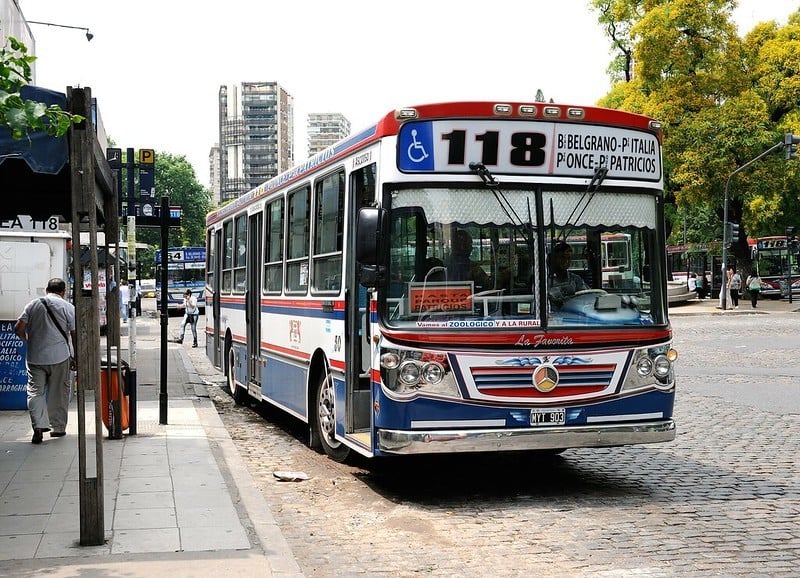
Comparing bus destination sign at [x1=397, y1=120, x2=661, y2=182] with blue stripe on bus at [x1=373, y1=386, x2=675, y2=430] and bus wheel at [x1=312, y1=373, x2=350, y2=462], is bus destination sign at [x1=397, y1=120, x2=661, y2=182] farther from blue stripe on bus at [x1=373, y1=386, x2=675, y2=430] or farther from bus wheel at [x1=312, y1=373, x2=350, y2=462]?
bus wheel at [x1=312, y1=373, x2=350, y2=462]

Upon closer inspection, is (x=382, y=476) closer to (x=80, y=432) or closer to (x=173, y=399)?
(x=80, y=432)

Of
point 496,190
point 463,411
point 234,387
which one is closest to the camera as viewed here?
point 463,411

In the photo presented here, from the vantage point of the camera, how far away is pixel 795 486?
8742mm

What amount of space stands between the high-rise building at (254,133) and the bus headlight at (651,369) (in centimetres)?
18343

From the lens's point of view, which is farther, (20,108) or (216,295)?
(216,295)

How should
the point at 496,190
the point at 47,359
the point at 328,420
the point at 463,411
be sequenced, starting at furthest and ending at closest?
the point at 47,359, the point at 328,420, the point at 496,190, the point at 463,411

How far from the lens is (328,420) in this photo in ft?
33.0

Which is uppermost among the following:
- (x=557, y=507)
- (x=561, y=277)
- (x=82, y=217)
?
(x=82, y=217)

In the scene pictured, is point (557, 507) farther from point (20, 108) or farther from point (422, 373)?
point (20, 108)

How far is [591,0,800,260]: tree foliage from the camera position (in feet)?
143

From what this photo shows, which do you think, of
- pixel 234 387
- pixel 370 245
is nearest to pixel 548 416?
pixel 370 245

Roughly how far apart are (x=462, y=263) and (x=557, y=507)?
202cm

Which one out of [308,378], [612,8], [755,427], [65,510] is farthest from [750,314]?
[65,510]

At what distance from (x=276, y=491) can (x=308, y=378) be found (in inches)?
65.9
